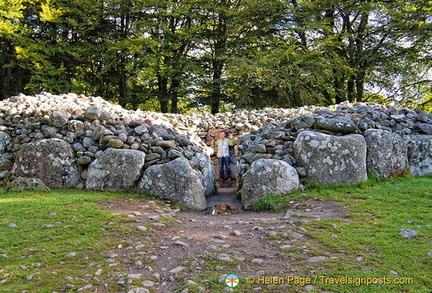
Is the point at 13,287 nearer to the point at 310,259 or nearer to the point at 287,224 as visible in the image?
the point at 310,259

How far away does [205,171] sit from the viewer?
877 centimetres

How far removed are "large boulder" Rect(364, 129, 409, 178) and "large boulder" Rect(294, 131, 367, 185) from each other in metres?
0.64

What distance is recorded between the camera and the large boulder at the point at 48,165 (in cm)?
804

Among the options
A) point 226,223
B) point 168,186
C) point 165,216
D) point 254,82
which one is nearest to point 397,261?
point 226,223

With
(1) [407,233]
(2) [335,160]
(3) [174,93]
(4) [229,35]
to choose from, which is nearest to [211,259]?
(1) [407,233]

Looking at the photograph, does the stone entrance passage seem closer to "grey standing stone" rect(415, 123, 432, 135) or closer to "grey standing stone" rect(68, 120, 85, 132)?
"grey standing stone" rect(68, 120, 85, 132)

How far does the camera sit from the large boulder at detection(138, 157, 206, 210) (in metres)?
7.41

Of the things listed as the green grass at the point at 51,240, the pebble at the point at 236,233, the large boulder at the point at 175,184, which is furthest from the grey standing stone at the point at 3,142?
the pebble at the point at 236,233

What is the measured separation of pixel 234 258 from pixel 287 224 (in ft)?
5.81

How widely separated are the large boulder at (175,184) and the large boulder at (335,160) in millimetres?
2926

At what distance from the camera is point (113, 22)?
2395cm

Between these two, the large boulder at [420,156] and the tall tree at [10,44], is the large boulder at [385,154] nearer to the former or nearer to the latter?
the large boulder at [420,156]

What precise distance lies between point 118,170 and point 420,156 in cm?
847

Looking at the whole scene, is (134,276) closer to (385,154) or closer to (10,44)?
(385,154)
